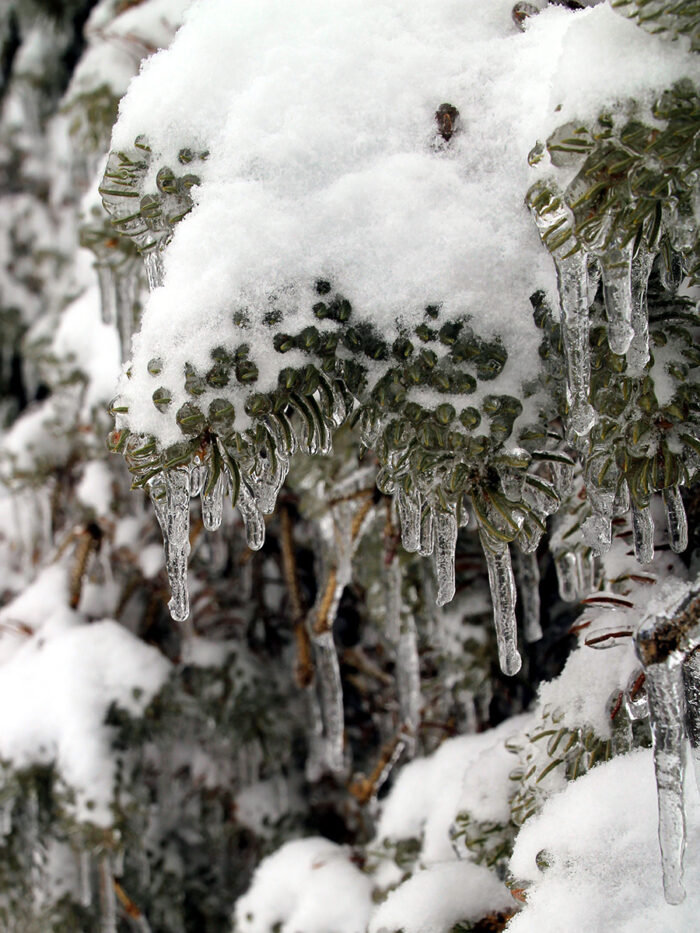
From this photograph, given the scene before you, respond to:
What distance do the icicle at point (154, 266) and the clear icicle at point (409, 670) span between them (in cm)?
101

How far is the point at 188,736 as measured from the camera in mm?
2580

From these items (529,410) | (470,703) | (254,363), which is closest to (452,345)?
(529,410)

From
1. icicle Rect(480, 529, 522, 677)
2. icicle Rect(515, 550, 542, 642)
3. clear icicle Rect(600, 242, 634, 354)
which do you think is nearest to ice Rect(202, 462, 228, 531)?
icicle Rect(480, 529, 522, 677)

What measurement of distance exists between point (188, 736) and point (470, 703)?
1110mm

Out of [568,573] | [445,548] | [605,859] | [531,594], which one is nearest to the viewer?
[605,859]

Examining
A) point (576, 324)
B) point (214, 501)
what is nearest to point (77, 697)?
point (214, 501)

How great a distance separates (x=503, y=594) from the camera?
1126 mm

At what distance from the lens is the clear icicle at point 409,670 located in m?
1.83


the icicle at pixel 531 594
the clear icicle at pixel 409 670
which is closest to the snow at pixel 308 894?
the clear icicle at pixel 409 670

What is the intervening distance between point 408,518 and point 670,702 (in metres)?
0.43

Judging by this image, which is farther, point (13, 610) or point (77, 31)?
point (77, 31)

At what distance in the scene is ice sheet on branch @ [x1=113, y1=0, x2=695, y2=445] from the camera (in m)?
0.96

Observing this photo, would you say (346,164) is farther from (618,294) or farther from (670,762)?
(670,762)

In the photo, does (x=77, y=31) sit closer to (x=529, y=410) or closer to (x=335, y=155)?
(x=335, y=155)
